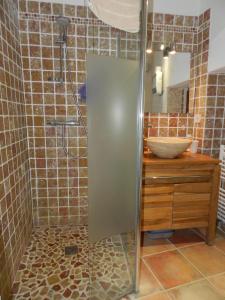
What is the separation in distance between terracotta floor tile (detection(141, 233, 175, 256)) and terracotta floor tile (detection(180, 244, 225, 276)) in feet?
0.47

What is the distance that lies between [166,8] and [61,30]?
3.67 ft

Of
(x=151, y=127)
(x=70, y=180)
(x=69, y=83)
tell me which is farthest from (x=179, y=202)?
(x=69, y=83)

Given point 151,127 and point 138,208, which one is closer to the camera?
point 138,208

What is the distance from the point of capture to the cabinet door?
6.22 ft

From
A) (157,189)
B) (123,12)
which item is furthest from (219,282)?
(123,12)

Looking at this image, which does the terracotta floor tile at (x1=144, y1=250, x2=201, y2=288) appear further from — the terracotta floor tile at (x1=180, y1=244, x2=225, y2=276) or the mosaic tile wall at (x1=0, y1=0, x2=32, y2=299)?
the mosaic tile wall at (x1=0, y1=0, x2=32, y2=299)

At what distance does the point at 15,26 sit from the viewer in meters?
1.84

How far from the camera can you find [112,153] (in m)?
1.26

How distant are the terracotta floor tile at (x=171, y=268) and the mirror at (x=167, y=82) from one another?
1463 millimetres

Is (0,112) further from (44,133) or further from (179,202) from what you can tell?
(179,202)

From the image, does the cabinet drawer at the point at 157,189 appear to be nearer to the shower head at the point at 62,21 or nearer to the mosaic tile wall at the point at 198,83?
the mosaic tile wall at the point at 198,83

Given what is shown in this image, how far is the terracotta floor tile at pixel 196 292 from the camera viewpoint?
1458 mm

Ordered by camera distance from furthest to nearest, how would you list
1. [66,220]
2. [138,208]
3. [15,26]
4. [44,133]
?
[66,220] < [44,133] < [15,26] < [138,208]

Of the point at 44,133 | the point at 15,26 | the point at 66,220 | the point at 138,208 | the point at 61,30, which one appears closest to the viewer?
the point at 138,208
